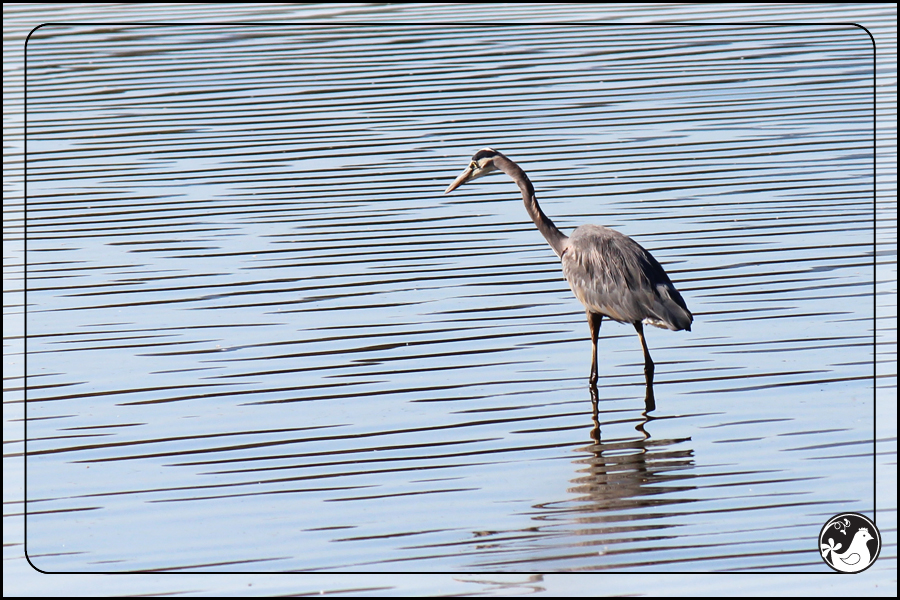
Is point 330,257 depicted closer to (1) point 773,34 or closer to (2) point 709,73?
(2) point 709,73

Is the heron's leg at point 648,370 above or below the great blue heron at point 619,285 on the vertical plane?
below

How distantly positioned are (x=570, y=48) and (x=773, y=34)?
2.28 meters

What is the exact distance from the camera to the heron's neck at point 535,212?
6633mm

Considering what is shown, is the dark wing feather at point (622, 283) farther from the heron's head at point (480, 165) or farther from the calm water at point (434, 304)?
the heron's head at point (480, 165)

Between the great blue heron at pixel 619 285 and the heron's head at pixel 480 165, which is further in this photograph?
the heron's head at pixel 480 165

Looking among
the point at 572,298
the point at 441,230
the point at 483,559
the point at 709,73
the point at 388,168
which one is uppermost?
the point at 709,73

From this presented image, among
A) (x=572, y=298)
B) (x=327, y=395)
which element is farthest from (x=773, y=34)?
(x=327, y=395)

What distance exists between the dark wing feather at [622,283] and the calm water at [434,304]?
349 millimetres

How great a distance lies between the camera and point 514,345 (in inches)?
251

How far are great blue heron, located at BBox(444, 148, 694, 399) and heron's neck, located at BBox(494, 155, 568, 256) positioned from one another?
0.08m

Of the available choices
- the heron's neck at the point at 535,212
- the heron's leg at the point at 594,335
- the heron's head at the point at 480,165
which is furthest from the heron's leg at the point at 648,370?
the heron's head at the point at 480,165

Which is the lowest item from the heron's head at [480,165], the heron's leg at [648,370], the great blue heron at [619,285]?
the heron's leg at [648,370]

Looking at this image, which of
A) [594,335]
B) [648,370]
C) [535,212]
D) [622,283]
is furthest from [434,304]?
[648,370]

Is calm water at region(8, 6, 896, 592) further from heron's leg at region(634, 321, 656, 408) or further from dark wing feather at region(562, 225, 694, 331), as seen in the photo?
dark wing feather at region(562, 225, 694, 331)
